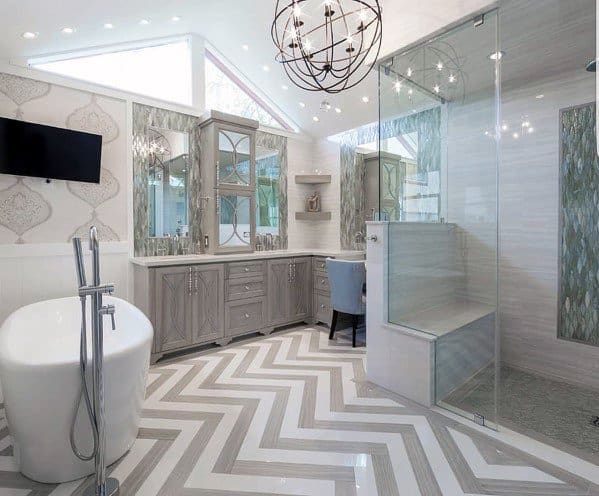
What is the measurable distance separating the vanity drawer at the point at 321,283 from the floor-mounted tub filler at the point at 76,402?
93.3 inches

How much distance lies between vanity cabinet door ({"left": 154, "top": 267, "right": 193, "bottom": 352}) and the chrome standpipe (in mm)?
1519

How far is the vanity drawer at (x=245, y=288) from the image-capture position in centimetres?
346

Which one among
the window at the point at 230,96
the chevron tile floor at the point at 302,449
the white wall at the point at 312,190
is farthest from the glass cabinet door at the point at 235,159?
the chevron tile floor at the point at 302,449

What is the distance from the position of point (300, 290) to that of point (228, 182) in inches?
57.6

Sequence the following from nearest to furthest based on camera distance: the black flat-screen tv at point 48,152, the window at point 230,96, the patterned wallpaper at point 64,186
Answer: the black flat-screen tv at point 48,152 → the patterned wallpaper at point 64,186 → the window at point 230,96

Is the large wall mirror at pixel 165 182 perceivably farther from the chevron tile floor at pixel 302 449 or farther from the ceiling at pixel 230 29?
the chevron tile floor at pixel 302 449

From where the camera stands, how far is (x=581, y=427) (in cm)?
202

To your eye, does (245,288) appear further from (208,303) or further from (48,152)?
(48,152)

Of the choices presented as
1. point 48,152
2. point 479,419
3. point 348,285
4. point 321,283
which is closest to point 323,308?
point 321,283

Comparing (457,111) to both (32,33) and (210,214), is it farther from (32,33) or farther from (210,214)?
(32,33)

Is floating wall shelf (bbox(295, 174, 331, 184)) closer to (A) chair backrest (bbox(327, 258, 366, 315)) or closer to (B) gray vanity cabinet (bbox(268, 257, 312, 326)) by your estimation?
(B) gray vanity cabinet (bbox(268, 257, 312, 326))

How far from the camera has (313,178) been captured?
456 cm

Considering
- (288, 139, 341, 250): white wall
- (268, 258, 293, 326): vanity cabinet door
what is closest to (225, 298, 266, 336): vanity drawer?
(268, 258, 293, 326): vanity cabinet door

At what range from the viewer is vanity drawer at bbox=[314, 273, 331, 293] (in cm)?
393
